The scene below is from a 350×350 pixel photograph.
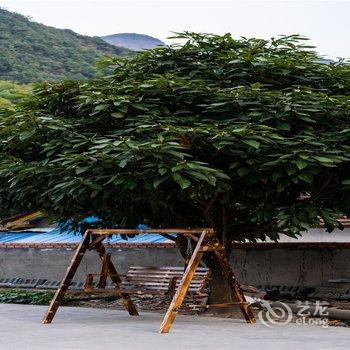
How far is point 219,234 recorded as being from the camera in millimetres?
12672

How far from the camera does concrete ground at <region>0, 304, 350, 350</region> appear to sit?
8.09 meters

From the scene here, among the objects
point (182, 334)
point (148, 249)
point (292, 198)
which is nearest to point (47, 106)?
point (292, 198)

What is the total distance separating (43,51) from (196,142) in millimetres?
53422

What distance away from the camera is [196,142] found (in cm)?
1061

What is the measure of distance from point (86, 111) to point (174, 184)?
83.5 inches

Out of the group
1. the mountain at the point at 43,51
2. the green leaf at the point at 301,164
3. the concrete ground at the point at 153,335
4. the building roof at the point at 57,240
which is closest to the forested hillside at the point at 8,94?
the building roof at the point at 57,240

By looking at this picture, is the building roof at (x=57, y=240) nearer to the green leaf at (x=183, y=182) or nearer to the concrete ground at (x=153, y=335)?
the concrete ground at (x=153, y=335)

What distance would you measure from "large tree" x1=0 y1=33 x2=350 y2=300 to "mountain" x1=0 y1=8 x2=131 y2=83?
40.8 metres

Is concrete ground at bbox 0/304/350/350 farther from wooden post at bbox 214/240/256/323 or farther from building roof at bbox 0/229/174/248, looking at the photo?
building roof at bbox 0/229/174/248

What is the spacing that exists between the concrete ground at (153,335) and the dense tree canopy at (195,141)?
1.61 metres

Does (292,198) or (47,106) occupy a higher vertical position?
(47,106)

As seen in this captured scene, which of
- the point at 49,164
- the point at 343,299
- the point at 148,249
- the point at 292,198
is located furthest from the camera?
the point at 148,249

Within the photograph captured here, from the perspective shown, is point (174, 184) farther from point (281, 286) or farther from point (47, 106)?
point (281, 286)

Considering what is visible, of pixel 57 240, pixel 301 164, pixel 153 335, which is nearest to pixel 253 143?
pixel 301 164
